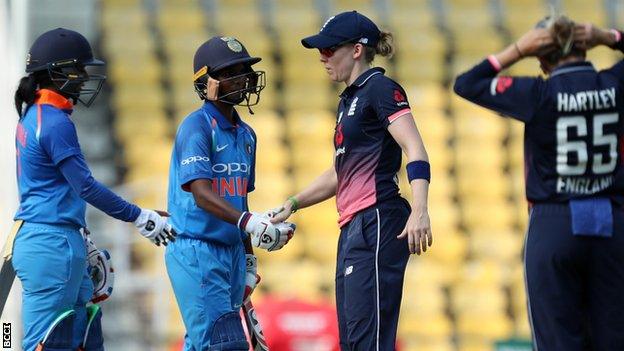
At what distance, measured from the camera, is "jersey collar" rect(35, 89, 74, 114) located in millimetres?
6324

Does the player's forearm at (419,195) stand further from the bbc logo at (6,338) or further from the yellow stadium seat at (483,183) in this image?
the yellow stadium seat at (483,183)

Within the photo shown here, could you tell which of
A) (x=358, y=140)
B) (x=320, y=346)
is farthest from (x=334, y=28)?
(x=320, y=346)

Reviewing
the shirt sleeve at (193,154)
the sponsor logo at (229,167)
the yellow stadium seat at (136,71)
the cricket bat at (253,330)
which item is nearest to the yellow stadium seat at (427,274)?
the yellow stadium seat at (136,71)

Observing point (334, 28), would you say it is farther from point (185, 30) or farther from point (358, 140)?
point (185, 30)

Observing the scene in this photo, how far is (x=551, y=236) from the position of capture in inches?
205

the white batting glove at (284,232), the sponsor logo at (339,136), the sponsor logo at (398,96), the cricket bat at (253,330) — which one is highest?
the sponsor logo at (398,96)

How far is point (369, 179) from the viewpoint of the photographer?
6.12 metres

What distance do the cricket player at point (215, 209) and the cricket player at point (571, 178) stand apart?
1332 mm

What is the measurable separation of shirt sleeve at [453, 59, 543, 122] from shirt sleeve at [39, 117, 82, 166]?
194 centimetres

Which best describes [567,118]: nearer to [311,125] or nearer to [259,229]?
[259,229]

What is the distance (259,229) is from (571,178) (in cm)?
148

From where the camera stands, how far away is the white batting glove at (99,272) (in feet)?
21.9

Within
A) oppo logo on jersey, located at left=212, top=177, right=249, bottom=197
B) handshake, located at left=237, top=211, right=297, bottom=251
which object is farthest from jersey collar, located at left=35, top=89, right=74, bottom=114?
handshake, located at left=237, top=211, right=297, bottom=251

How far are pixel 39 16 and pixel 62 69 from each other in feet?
25.1
